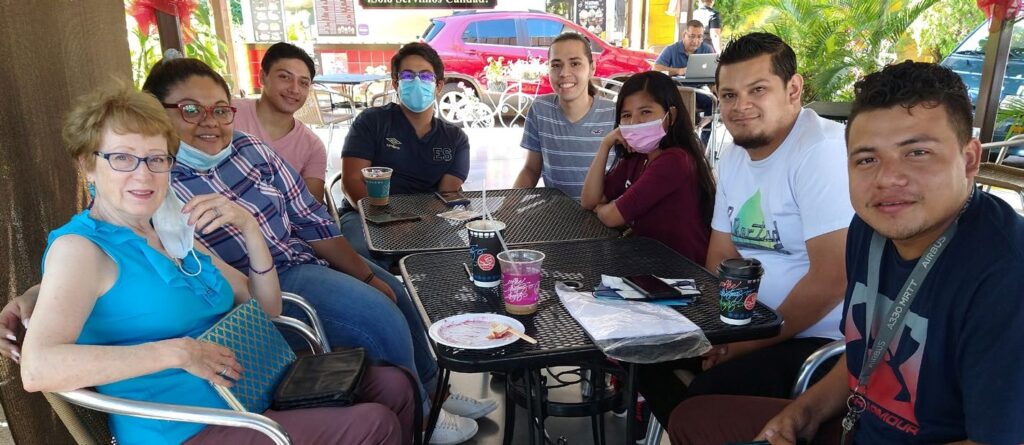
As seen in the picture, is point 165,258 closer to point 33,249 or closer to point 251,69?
point 33,249

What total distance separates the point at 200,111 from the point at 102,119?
1.95 ft

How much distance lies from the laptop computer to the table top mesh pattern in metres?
5.38

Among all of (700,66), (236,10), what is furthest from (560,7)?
(700,66)

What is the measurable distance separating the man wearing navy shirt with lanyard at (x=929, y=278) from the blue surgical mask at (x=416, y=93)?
224 centimetres

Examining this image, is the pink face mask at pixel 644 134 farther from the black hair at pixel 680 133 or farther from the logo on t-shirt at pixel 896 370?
the logo on t-shirt at pixel 896 370

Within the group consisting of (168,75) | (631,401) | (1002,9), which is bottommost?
(631,401)

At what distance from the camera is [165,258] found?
5.00 feet

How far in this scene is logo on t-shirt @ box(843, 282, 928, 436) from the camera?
120 cm

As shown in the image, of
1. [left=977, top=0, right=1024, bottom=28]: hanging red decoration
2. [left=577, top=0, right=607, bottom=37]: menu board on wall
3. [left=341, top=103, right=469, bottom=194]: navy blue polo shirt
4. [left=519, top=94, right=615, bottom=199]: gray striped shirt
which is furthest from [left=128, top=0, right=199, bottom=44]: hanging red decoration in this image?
[left=577, top=0, right=607, bottom=37]: menu board on wall

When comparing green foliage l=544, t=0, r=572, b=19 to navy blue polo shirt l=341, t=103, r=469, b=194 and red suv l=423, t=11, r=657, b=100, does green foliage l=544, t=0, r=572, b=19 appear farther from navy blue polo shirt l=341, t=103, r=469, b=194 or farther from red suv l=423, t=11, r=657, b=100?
navy blue polo shirt l=341, t=103, r=469, b=194

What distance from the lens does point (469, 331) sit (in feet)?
4.81

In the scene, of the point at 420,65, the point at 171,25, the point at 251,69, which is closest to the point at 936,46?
the point at 420,65

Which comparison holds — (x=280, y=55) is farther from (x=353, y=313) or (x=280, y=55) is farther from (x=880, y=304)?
(x=880, y=304)

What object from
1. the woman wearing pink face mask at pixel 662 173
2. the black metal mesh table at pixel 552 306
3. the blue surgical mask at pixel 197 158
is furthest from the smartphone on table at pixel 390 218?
the woman wearing pink face mask at pixel 662 173
